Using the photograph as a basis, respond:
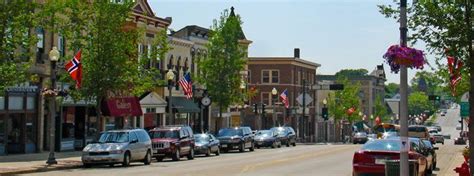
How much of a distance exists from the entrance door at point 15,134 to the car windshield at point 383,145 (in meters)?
21.3

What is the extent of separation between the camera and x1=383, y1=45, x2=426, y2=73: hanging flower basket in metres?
14.5

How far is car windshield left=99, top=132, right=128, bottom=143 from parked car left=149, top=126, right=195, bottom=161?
4729 mm

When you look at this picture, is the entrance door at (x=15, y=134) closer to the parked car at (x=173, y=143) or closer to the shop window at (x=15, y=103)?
the shop window at (x=15, y=103)

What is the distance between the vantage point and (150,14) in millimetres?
54000

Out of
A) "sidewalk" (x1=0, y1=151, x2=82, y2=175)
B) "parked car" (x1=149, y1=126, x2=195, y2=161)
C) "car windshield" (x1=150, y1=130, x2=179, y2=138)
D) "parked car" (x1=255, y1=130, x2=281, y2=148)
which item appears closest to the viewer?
"sidewalk" (x1=0, y1=151, x2=82, y2=175)

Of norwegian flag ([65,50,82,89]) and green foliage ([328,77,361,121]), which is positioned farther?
green foliage ([328,77,361,121])

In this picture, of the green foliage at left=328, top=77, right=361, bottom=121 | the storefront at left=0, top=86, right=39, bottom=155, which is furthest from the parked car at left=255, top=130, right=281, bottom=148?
the green foliage at left=328, top=77, right=361, bottom=121

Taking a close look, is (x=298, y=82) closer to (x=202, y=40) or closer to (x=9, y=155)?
(x=202, y=40)

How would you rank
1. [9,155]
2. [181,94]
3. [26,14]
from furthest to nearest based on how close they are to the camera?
[181,94]
[9,155]
[26,14]

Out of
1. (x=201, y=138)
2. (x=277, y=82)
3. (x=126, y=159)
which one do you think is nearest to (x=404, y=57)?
(x=126, y=159)

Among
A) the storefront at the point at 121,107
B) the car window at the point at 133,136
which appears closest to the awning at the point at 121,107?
the storefront at the point at 121,107

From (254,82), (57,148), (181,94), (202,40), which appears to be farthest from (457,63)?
(254,82)

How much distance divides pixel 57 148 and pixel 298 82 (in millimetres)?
55539

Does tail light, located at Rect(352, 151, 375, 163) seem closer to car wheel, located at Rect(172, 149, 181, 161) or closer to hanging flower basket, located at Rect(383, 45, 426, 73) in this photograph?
hanging flower basket, located at Rect(383, 45, 426, 73)
